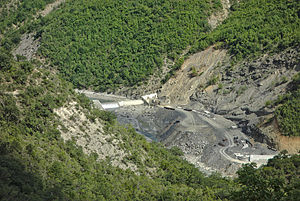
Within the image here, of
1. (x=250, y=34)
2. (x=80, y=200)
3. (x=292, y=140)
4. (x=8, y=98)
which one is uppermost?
(x=8, y=98)

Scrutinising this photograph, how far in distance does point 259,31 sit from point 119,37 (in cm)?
3736

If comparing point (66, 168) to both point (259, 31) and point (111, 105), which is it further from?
point (259, 31)

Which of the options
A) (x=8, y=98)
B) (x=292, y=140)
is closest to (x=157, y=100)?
(x=292, y=140)

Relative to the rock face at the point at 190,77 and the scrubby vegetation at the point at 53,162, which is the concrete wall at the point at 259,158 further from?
the rock face at the point at 190,77

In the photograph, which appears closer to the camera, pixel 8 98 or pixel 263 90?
pixel 8 98

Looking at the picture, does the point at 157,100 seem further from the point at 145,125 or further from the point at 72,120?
the point at 72,120

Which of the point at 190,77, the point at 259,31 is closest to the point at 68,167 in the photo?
the point at 190,77

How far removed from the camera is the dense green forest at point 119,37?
101 meters

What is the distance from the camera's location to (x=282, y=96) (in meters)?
68.6

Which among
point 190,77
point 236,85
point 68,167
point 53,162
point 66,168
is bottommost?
point 236,85

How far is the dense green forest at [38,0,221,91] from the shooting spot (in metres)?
101

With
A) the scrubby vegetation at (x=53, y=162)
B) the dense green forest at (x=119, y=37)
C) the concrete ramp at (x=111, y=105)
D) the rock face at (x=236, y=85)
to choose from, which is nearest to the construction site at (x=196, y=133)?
the concrete ramp at (x=111, y=105)

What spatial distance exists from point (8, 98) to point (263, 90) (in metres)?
52.3

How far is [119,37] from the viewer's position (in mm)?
108250
